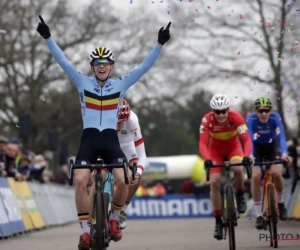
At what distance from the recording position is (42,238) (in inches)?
686

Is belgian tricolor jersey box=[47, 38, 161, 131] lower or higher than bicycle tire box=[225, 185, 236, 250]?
higher

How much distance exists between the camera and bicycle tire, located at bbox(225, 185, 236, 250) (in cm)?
1233

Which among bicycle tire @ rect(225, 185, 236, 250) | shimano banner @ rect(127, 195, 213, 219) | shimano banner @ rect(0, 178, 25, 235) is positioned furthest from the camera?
shimano banner @ rect(127, 195, 213, 219)

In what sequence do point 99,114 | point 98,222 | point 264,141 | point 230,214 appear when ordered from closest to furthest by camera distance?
1. point 98,222
2. point 99,114
3. point 230,214
4. point 264,141

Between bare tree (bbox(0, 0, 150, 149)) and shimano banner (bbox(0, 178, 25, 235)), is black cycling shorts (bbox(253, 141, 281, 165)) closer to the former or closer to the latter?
shimano banner (bbox(0, 178, 25, 235))

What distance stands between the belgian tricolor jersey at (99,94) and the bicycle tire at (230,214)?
196 cm

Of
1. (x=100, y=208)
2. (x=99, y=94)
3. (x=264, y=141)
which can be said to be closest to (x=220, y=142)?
(x=264, y=141)

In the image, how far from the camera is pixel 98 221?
422 inches

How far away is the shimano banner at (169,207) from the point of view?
35969mm

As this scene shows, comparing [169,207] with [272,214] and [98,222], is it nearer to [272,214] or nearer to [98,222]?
[272,214]

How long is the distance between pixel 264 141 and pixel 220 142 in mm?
1471

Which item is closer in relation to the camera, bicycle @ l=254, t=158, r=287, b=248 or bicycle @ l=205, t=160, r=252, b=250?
bicycle @ l=205, t=160, r=252, b=250

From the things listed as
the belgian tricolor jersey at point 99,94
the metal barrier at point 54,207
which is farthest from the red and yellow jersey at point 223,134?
the metal barrier at point 54,207

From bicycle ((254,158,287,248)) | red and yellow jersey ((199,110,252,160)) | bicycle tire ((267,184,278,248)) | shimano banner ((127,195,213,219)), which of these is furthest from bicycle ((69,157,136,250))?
shimano banner ((127,195,213,219))
